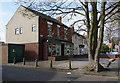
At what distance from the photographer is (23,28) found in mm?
31969

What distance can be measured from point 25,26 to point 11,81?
2267cm

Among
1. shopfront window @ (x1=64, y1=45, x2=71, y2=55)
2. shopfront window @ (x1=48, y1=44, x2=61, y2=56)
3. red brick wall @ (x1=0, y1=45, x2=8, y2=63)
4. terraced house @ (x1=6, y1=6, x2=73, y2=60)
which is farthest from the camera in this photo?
shopfront window @ (x1=64, y1=45, x2=71, y2=55)

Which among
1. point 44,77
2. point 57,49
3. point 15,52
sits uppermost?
point 57,49

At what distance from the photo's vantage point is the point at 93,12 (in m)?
16.0

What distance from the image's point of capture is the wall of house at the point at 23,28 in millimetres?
30219

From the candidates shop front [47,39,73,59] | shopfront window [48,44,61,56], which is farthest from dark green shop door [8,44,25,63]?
shopfront window [48,44,61,56]

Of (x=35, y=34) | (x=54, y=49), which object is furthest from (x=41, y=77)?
(x=54, y=49)

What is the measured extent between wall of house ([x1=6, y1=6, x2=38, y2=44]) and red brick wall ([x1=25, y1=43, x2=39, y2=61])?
87 centimetres

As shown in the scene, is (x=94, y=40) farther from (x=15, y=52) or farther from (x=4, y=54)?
(x=4, y=54)

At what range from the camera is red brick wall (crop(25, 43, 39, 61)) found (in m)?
29.3

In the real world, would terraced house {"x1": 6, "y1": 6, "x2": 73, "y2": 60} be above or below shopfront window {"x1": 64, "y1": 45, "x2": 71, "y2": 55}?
above

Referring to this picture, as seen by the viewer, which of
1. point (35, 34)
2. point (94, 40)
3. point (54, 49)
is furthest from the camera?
point (54, 49)

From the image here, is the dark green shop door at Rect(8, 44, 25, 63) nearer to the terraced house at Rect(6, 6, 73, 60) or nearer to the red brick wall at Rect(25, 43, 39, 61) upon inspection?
the red brick wall at Rect(25, 43, 39, 61)

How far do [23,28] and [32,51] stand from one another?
5.03m
